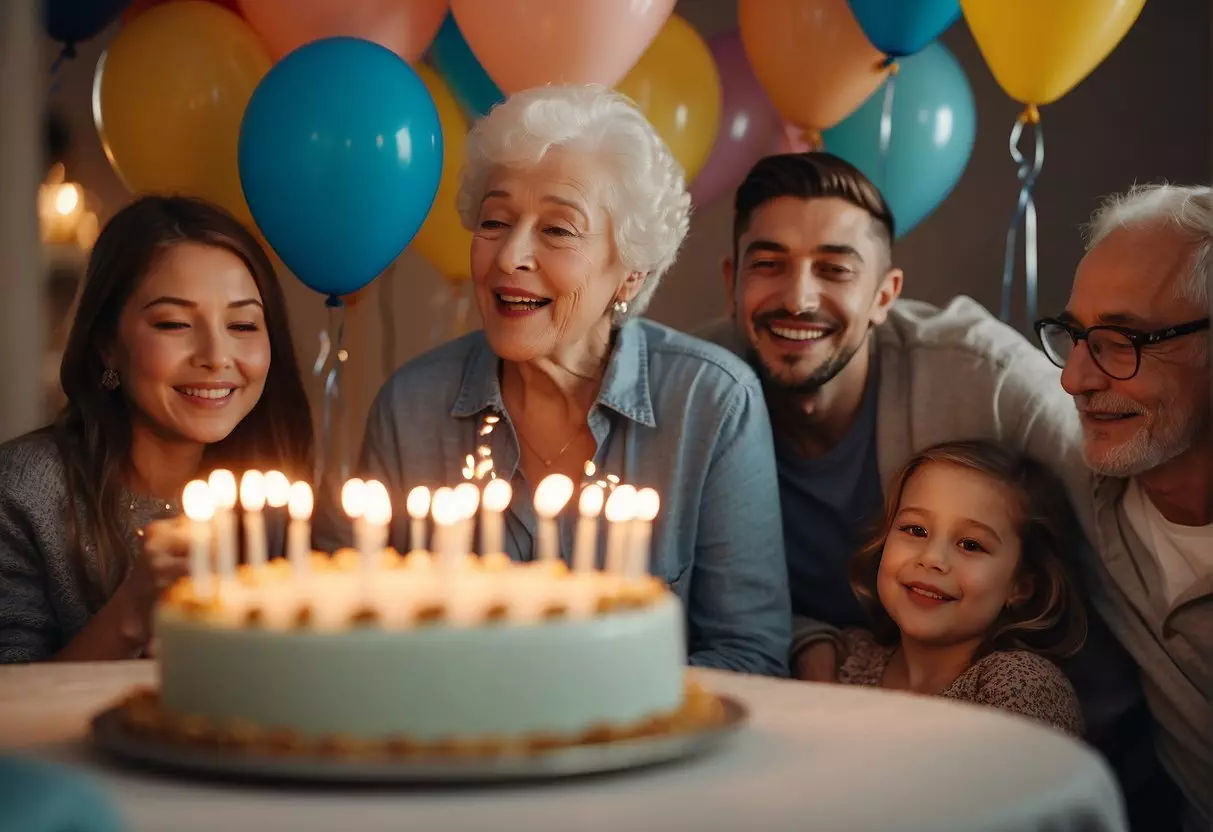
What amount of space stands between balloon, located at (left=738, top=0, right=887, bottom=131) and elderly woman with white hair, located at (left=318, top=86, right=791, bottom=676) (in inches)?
18.2

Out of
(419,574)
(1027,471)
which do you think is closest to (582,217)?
(1027,471)

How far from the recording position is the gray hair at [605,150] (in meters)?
2.50

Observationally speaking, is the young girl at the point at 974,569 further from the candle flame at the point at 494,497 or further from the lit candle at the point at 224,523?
the lit candle at the point at 224,523

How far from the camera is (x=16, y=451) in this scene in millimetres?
2436

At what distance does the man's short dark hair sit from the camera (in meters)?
2.80

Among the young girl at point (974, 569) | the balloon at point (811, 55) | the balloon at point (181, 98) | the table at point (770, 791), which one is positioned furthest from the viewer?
the balloon at point (811, 55)

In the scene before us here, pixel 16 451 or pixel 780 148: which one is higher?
pixel 780 148

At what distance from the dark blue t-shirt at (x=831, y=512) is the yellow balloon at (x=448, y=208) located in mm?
822

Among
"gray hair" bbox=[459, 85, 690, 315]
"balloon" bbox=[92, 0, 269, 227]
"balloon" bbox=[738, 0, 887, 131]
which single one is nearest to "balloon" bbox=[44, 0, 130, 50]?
"balloon" bbox=[92, 0, 269, 227]

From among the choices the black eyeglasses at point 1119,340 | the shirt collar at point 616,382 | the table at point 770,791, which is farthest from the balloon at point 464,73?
the table at point 770,791

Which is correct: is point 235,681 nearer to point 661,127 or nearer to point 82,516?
point 82,516

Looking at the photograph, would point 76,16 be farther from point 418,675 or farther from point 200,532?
point 418,675

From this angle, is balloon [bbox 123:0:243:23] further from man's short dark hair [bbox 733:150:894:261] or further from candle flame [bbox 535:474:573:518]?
candle flame [bbox 535:474:573:518]

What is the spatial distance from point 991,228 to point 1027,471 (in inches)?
75.5
